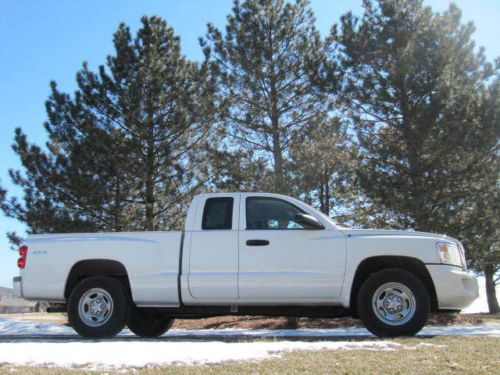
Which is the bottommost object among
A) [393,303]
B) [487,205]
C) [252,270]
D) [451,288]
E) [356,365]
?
[356,365]

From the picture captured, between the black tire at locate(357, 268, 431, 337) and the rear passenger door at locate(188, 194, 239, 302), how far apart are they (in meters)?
1.62

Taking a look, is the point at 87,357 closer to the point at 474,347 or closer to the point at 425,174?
the point at 474,347

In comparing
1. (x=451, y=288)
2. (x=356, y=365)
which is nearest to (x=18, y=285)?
(x=356, y=365)

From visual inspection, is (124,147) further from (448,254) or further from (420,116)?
(448,254)

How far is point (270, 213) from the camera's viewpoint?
7227mm

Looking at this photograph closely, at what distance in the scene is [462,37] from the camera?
15836 mm

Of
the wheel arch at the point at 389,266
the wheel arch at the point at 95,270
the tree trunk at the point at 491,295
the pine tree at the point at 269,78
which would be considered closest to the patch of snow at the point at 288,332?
the wheel arch at the point at 389,266

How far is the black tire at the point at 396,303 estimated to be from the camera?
6.68 meters

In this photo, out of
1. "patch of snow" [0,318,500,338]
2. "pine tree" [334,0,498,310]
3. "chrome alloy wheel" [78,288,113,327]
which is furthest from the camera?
"pine tree" [334,0,498,310]

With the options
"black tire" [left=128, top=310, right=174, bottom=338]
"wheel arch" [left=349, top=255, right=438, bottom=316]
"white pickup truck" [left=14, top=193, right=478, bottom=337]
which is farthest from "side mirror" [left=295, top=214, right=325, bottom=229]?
"black tire" [left=128, top=310, right=174, bottom=338]

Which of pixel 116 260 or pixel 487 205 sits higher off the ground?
pixel 487 205

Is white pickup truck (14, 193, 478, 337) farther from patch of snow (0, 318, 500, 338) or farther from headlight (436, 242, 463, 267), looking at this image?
patch of snow (0, 318, 500, 338)

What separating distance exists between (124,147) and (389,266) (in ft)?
40.8

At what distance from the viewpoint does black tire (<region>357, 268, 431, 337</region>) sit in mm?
6680
